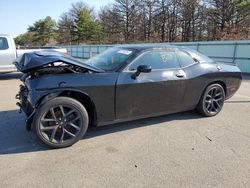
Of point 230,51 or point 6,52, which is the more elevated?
point 6,52

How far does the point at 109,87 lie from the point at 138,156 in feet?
3.72

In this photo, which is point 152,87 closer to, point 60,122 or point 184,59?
point 184,59

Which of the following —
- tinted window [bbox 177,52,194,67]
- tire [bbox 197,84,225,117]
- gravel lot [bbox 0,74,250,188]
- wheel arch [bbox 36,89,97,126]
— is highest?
tinted window [bbox 177,52,194,67]

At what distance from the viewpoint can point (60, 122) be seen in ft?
12.5

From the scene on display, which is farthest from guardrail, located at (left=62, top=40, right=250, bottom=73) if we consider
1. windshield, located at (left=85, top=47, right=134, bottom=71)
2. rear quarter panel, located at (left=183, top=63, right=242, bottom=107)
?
windshield, located at (left=85, top=47, right=134, bottom=71)

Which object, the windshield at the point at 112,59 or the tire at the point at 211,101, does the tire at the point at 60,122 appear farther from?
the tire at the point at 211,101

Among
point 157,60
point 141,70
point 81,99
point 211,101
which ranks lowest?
point 211,101

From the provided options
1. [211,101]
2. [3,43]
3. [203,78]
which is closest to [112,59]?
[203,78]

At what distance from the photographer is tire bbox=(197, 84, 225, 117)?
5.24m

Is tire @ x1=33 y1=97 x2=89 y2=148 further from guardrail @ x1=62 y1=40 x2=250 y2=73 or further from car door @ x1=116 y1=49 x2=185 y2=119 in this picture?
guardrail @ x1=62 y1=40 x2=250 y2=73

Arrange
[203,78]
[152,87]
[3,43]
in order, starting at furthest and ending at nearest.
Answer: [3,43] → [203,78] → [152,87]

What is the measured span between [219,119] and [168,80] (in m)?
1.53

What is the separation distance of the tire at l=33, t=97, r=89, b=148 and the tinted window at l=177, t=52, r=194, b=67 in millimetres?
2126

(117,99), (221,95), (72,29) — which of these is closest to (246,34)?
(221,95)
